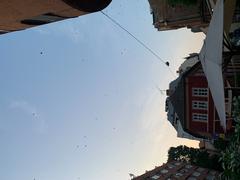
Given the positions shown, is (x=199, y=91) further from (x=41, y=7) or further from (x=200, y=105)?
(x=41, y=7)

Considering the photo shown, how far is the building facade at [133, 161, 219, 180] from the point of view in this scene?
48.6 metres

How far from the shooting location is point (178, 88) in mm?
36875

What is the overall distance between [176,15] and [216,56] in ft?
93.1

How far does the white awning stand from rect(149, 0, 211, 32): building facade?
24.4 metres

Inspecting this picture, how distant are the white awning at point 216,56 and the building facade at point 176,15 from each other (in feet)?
80.1

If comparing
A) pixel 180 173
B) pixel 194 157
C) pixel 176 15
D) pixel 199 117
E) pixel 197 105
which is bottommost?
pixel 180 173

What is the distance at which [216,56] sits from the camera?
14109 mm

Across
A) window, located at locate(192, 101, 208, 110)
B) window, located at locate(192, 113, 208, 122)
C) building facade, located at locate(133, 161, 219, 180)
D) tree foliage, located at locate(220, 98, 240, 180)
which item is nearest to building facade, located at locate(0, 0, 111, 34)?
tree foliage, located at locate(220, 98, 240, 180)

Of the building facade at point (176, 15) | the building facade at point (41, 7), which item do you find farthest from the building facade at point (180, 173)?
the building facade at point (41, 7)

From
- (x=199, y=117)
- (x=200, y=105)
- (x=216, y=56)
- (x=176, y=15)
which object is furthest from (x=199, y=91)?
(x=216, y=56)

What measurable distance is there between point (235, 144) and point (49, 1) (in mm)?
12913

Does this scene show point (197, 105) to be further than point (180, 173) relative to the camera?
No

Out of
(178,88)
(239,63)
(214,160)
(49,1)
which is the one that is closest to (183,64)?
(214,160)

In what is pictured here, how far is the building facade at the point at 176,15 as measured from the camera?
39375 millimetres
